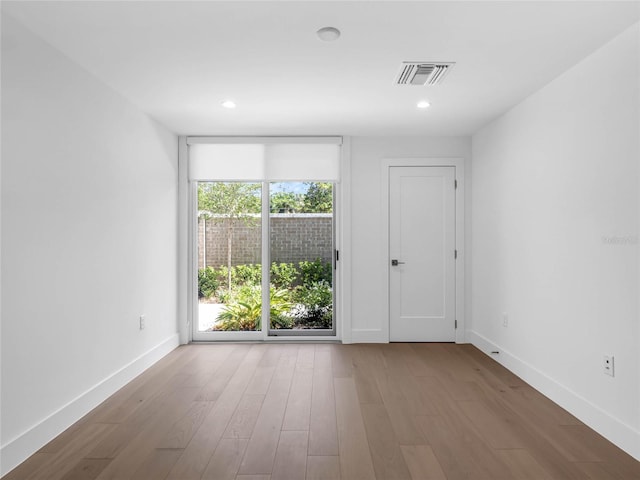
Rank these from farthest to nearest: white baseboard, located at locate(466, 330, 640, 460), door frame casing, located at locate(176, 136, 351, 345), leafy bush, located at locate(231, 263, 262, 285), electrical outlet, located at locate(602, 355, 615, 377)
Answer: leafy bush, located at locate(231, 263, 262, 285) < door frame casing, located at locate(176, 136, 351, 345) < electrical outlet, located at locate(602, 355, 615, 377) < white baseboard, located at locate(466, 330, 640, 460)

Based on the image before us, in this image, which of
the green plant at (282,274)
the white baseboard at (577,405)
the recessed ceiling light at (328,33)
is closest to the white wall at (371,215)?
the green plant at (282,274)

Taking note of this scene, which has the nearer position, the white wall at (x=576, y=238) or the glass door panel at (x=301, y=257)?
the white wall at (x=576, y=238)

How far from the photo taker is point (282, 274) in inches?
188

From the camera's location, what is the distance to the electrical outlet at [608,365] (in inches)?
95.5

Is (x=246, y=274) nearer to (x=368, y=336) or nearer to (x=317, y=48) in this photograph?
(x=368, y=336)

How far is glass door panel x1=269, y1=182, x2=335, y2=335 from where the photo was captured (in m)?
4.77

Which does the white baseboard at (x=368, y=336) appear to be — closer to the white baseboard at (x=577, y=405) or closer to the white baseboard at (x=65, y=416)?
the white baseboard at (x=577, y=405)

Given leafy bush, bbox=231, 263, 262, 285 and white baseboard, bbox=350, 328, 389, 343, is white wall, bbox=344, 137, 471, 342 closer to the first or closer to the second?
white baseboard, bbox=350, 328, 389, 343

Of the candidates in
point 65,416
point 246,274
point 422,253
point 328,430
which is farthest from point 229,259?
point 328,430

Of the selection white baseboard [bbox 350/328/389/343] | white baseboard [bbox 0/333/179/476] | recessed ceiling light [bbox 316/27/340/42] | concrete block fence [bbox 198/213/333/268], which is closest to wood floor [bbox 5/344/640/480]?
white baseboard [bbox 0/333/179/476]

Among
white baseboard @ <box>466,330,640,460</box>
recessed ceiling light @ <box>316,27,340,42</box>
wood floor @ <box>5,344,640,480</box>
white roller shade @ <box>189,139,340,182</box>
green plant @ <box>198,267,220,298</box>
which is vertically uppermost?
Answer: recessed ceiling light @ <box>316,27,340,42</box>

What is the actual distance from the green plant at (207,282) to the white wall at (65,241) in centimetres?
93

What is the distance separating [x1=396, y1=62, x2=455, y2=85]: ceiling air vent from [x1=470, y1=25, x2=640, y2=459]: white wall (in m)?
0.87

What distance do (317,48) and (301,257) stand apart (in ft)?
8.74
